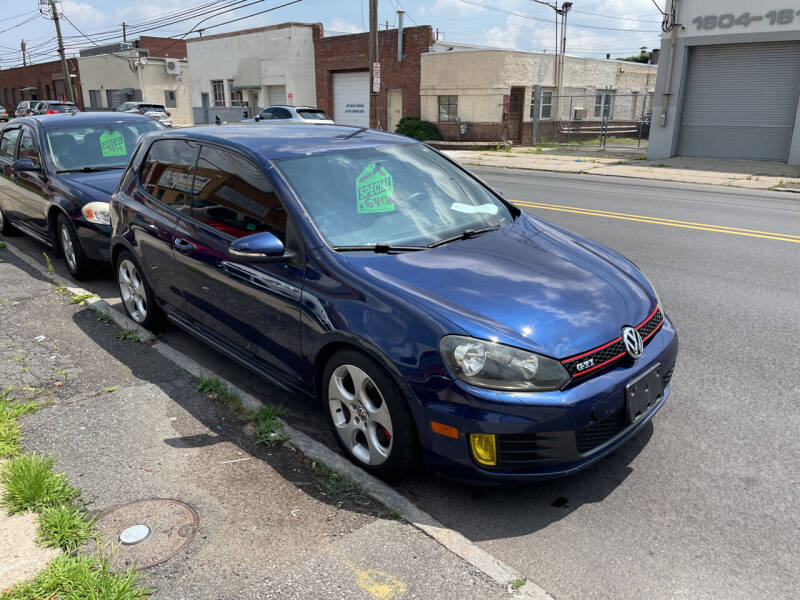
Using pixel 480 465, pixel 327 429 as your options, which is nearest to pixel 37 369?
pixel 327 429

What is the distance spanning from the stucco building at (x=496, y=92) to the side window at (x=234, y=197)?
25.3 meters

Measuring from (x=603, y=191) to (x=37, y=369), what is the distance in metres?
12.1

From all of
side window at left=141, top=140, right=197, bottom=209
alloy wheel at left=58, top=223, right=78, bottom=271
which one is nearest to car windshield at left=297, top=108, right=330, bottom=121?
alloy wheel at left=58, top=223, right=78, bottom=271

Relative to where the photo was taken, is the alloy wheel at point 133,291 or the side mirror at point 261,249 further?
the alloy wheel at point 133,291

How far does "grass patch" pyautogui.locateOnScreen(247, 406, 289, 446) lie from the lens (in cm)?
374

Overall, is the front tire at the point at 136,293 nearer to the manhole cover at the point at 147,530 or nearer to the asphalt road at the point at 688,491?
the asphalt road at the point at 688,491

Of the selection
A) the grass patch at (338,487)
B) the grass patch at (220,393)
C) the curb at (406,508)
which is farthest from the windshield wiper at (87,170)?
the grass patch at (338,487)

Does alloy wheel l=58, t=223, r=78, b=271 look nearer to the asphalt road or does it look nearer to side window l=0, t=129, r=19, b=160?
side window l=0, t=129, r=19, b=160

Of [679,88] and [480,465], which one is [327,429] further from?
[679,88]

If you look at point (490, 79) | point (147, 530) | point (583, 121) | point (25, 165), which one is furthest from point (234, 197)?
point (583, 121)

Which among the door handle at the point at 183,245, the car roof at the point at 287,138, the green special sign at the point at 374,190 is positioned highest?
the car roof at the point at 287,138

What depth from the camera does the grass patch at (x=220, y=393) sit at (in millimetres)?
4160

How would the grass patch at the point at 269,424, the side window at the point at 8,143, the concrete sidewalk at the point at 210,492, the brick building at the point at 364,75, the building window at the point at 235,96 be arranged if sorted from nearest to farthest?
1. the concrete sidewalk at the point at 210,492
2. the grass patch at the point at 269,424
3. the side window at the point at 8,143
4. the brick building at the point at 364,75
5. the building window at the point at 235,96

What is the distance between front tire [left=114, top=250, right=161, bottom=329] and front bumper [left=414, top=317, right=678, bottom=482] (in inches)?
125
